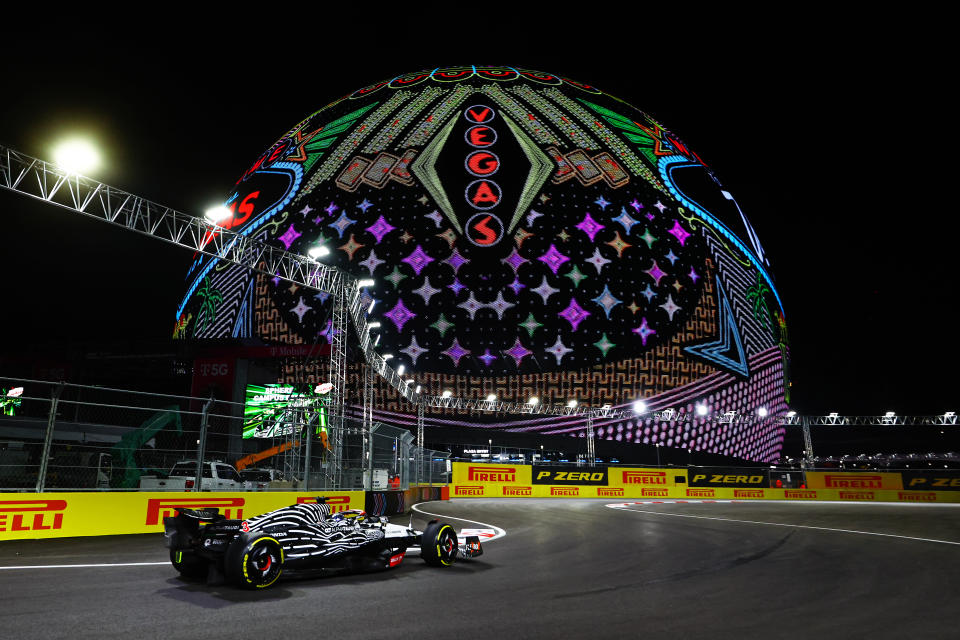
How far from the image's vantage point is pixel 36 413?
1409 inches

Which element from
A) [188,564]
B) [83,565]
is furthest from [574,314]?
[188,564]

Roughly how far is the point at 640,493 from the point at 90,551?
32.5 m

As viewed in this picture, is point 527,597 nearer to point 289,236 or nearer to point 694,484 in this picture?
point 694,484

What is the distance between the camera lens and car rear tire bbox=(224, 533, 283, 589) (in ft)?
20.9

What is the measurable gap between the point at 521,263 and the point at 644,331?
1377cm

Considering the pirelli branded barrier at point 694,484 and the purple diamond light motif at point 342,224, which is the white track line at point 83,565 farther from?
the purple diamond light motif at point 342,224

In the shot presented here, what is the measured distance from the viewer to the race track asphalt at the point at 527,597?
491 cm

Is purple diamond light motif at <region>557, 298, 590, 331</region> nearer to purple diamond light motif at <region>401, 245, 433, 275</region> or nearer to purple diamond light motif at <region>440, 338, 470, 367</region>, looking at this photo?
purple diamond light motif at <region>440, 338, 470, 367</region>

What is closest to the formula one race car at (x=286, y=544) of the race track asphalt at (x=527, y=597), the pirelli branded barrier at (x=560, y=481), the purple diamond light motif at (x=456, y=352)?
the race track asphalt at (x=527, y=597)

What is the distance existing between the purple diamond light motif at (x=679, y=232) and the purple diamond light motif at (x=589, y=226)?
845 cm

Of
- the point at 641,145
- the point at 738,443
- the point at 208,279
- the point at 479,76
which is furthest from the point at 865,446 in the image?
the point at 208,279

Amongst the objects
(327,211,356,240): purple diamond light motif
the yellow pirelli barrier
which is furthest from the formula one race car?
(327,211,356,240): purple diamond light motif

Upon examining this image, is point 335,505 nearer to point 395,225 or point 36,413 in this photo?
point 36,413

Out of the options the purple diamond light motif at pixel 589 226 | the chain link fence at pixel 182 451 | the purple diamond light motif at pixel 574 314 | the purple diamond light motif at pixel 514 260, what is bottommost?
the chain link fence at pixel 182 451
